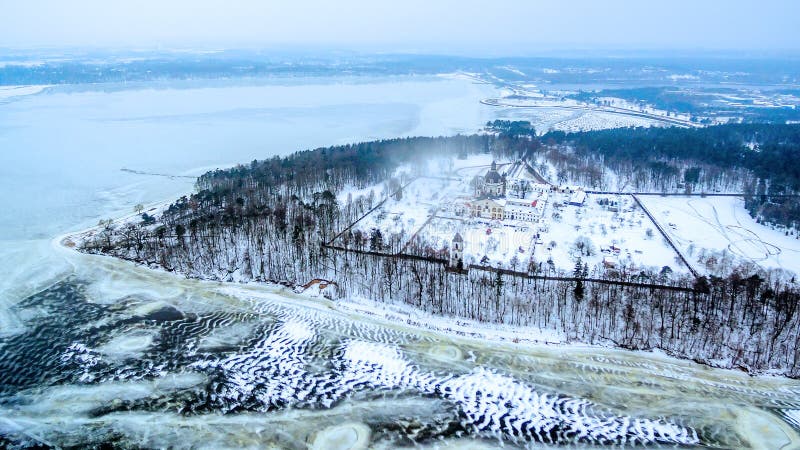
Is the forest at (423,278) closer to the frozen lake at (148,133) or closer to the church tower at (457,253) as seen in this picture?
the church tower at (457,253)

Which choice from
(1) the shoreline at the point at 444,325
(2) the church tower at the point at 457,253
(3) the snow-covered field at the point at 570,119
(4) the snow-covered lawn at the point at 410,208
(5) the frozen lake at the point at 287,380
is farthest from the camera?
(3) the snow-covered field at the point at 570,119

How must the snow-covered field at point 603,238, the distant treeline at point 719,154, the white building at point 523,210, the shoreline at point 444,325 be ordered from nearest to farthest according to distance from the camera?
the shoreline at point 444,325
the snow-covered field at point 603,238
the white building at point 523,210
the distant treeline at point 719,154

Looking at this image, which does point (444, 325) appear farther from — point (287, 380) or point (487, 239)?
point (487, 239)

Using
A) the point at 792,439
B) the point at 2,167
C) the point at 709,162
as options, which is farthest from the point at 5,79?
the point at 792,439

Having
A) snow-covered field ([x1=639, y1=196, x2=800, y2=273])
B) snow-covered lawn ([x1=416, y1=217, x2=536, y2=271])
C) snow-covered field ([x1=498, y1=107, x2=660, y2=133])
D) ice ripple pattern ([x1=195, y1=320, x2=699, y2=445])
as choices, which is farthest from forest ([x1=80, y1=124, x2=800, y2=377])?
snow-covered field ([x1=498, y1=107, x2=660, y2=133])

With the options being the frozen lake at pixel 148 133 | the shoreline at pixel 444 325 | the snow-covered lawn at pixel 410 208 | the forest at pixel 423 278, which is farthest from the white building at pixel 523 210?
the frozen lake at pixel 148 133

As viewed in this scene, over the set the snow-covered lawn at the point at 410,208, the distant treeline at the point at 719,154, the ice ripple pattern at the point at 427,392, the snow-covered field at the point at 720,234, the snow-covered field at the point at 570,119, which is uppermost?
the snow-covered field at the point at 570,119

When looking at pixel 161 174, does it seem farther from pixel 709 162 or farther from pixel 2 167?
pixel 709 162
